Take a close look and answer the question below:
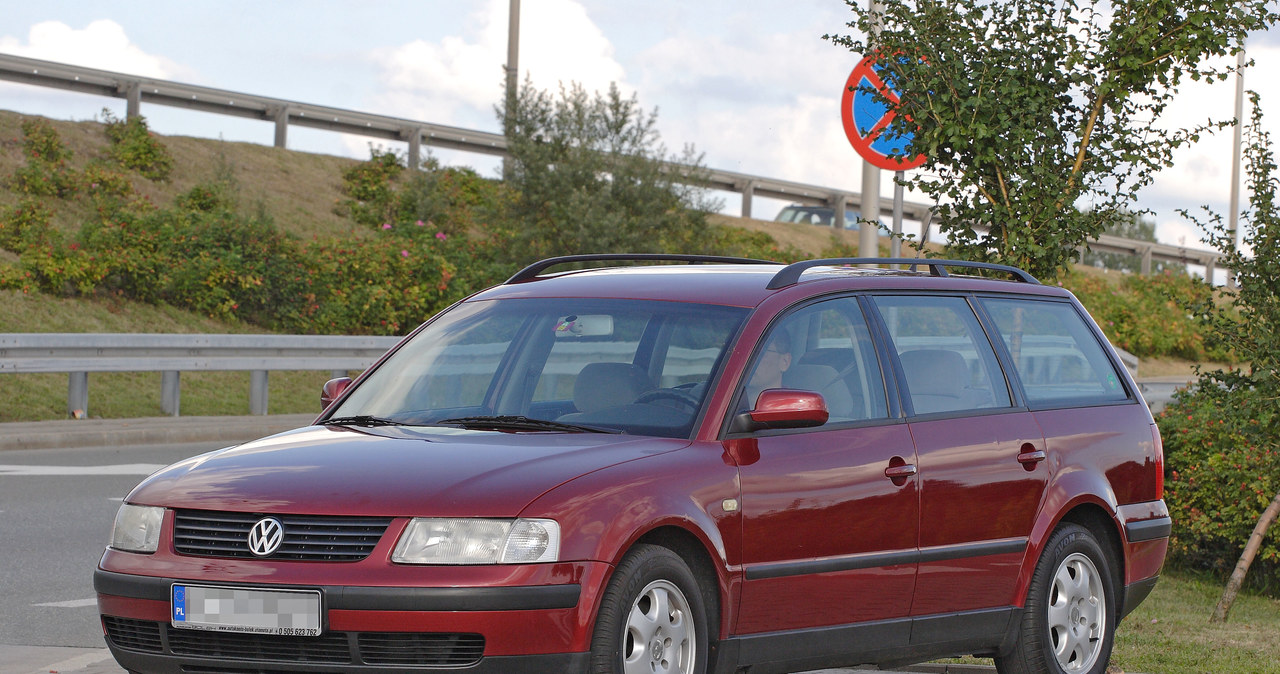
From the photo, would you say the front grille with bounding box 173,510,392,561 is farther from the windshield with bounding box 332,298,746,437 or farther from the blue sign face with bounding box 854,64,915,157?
the blue sign face with bounding box 854,64,915,157

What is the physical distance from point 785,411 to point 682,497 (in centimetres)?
53

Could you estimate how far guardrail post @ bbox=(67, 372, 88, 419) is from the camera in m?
17.3

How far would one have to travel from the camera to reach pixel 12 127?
28.5 metres

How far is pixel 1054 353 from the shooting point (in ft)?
23.7

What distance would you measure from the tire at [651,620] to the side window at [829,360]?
93 cm

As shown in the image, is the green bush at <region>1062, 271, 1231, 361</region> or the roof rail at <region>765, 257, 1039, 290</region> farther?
the green bush at <region>1062, 271, 1231, 361</region>

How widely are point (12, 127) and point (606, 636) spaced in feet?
Result: 86.8

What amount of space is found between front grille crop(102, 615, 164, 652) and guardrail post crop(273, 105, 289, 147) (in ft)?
99.0

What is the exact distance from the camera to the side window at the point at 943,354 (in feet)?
20.8

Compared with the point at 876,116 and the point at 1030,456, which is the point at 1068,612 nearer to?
the point at 1030,456

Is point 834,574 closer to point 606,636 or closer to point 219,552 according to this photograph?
point 606,636

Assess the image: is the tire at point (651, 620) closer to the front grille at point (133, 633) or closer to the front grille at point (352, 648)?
the front grille at point (352, 648)

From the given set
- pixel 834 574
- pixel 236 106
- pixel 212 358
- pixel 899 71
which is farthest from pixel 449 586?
pixel 236 106

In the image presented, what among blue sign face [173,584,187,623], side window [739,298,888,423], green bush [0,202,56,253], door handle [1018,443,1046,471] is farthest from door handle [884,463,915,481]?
green bush [0,202,56,253]
